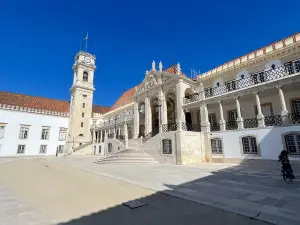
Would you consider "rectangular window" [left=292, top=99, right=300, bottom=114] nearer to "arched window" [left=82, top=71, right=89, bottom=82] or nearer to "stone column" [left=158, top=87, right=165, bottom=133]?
"stone column" [left=158, top=87, right=165, bottom=133]

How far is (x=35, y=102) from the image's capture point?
41.5 metres

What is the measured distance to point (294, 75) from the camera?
13.0 m

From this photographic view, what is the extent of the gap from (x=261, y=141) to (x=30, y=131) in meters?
42.0

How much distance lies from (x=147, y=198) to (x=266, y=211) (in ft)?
10.8

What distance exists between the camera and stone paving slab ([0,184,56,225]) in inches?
153

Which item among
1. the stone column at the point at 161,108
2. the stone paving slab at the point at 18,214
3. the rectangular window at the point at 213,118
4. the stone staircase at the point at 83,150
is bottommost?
the stone paving slab at the point at 18,214

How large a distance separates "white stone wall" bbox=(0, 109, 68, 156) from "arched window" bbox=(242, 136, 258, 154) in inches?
1540

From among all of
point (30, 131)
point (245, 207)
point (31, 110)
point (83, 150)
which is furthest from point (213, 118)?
point (31, 110)

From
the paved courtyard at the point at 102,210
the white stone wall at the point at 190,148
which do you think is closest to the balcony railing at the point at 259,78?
the white stone wall at the point at 190,148

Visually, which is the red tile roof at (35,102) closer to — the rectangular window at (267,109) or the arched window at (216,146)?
the arched window at (216,146)

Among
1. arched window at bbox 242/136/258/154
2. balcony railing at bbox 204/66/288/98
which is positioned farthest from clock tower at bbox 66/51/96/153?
arched window at bbox 242/136/258/154

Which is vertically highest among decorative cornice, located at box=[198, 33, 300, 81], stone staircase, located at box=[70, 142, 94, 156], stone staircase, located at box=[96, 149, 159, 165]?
decorative cornice, located at box=[198, 33, 300, 81]

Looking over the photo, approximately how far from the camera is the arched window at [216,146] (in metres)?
16.6

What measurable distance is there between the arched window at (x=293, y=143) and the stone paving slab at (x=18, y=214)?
1493 cm
